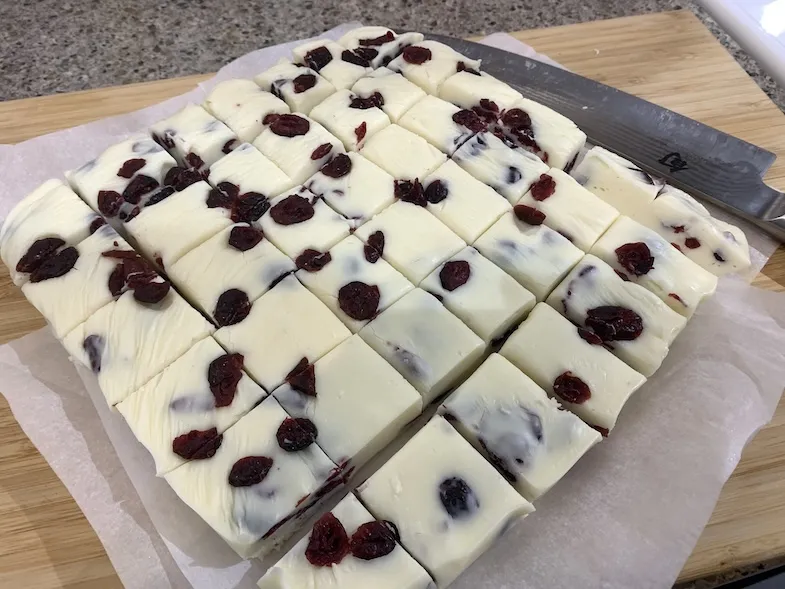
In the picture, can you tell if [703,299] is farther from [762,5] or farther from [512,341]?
[762,5]

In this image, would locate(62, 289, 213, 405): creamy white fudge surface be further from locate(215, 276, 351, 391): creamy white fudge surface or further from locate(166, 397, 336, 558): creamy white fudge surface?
locate(166, 397, 336, 558): creamy white fudge surface

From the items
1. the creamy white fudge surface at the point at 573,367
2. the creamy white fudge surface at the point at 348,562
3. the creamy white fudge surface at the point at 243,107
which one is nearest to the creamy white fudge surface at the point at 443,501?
the creamy white fudge surface at the point at 348,562

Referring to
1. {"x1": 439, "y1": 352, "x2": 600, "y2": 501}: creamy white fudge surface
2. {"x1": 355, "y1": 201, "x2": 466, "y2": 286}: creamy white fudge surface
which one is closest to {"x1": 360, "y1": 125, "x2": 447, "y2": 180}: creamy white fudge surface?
{"x1": 355, "y1": 201, "x2": 466, "y2": 286}: creamy white fudge surface

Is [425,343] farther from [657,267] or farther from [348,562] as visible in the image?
[657,267]

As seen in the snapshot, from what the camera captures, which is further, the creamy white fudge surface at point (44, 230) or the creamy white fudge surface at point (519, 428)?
the creamy white fudge surface at point (44, 230)

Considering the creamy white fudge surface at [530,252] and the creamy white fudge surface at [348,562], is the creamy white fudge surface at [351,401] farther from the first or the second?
the creamy white fudge surface at [530,252]
